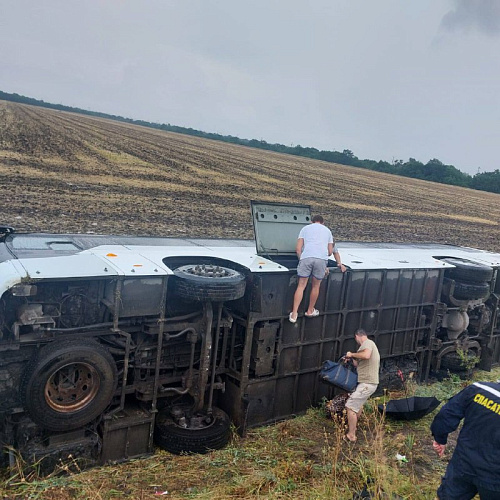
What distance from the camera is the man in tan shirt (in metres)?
6.11

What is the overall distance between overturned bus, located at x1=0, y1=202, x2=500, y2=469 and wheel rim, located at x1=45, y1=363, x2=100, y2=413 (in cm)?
1

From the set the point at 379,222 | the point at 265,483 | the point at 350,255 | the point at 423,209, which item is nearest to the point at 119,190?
the point at 379,222

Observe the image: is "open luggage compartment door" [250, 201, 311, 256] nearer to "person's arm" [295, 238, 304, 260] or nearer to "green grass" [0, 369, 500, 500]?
"person's arm" [295, 238, 304, 260]

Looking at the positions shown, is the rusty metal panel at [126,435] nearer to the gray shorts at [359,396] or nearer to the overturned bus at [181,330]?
the overturned bus at [181,330]

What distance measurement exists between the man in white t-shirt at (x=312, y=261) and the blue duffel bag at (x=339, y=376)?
0.71m

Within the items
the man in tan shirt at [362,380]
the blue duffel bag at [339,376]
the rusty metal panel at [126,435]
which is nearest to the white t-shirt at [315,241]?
the man in tan shirt at [362,380]

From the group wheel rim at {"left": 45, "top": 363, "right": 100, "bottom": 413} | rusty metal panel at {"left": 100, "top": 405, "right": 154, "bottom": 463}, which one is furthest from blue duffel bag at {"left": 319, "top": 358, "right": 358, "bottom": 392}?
wheel rim at {"left": 45, "top": 363, "right": 100, "bottom": 413}

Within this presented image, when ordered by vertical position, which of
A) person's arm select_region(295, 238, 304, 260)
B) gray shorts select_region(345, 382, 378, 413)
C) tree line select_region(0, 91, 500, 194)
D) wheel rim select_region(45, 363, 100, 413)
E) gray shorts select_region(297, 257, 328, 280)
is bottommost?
gray shorts select_region(345, 382, 378, 413)

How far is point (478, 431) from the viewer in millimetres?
3641

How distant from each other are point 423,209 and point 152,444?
974 inches

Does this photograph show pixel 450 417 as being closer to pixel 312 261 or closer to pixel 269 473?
pixel 269 473

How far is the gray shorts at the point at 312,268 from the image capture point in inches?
249

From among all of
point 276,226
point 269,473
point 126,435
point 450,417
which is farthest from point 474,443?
point 276,226

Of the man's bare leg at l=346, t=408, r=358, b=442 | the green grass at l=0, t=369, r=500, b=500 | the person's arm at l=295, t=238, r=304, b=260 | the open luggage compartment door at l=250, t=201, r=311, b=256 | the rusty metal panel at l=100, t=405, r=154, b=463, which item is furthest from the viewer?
the open luggage compartment door at l=250, t=201, r=311, b=256
